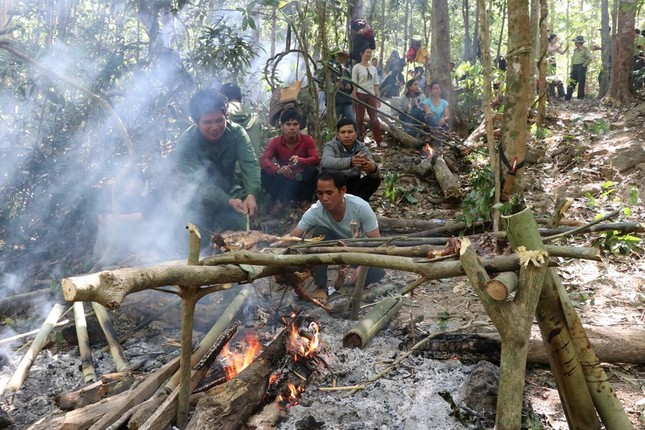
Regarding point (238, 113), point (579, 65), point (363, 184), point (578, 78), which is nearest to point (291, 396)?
point (363, 184)

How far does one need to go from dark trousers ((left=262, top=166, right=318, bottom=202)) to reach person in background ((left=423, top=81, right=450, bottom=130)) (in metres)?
3.92

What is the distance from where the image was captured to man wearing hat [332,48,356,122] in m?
7.76

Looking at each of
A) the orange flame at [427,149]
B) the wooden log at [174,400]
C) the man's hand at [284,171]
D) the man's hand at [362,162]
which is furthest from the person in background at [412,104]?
the wooden log at [174,400]

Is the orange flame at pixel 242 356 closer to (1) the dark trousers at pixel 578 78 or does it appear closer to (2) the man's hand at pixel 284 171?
(2) the man's hand at pixel 284 171

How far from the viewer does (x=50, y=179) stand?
22.7ft

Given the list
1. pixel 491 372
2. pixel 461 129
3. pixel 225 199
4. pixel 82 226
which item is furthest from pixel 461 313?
pixel 461 129

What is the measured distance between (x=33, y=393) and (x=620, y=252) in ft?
17.4

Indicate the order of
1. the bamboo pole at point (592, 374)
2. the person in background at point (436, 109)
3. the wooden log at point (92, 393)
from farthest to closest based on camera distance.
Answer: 1. the person in background at point (436, 109)
2. the wooden log at point (92, 393)
3. the bamboo pole at point (592, 374)

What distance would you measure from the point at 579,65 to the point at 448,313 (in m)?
13.7

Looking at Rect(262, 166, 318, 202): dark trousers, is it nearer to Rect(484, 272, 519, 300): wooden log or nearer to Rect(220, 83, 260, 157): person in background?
Rect(220, 83, 260, 157): person in background

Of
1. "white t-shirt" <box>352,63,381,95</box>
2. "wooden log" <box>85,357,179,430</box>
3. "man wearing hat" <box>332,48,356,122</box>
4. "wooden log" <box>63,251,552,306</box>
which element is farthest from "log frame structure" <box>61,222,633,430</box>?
"white t-shirt" <box>352,63,381,95</box>

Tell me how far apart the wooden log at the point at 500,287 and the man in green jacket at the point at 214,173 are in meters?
4.02

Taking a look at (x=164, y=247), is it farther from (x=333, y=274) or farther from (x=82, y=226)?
(x=333, y=274)

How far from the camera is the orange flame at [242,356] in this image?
3.39 meters
